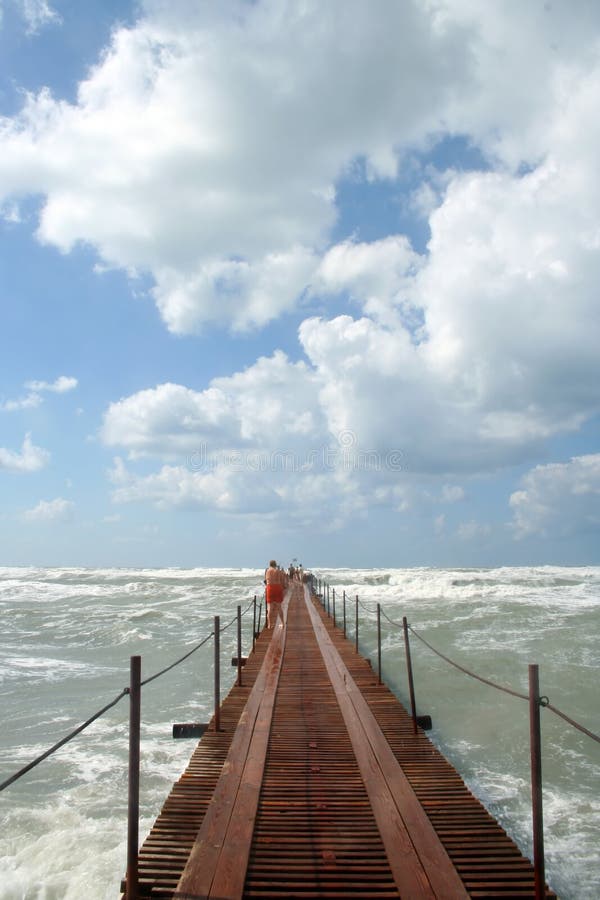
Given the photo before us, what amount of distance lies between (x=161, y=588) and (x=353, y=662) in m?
31.5

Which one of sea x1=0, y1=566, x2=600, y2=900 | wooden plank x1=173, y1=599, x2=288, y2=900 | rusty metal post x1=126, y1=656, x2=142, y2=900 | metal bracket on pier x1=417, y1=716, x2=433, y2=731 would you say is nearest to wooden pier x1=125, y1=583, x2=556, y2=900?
wooden plank x1=173, y1=599, x2=288, y2=900

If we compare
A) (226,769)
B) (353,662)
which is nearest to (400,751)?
(226,769)

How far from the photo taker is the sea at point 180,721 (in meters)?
5.20

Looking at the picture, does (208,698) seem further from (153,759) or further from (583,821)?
(583,821)

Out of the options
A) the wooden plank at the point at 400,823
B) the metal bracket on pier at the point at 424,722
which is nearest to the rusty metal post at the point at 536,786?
the wooden plank at the point at 400,823

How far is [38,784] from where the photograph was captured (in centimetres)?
676

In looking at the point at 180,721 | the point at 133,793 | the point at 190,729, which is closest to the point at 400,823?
the point at 133,793

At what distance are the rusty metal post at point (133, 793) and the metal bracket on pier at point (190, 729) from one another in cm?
399

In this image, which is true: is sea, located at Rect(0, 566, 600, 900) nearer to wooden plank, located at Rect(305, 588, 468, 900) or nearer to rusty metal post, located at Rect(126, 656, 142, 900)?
wooden plank, located at Rect(305, 588, 468, 900)

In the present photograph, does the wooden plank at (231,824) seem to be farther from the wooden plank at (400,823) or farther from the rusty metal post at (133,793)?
the wooden plank at (400,823)

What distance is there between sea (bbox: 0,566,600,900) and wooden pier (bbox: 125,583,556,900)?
107 centimetres

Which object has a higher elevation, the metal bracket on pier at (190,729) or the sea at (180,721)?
the metal bracket on pier at (190,729)

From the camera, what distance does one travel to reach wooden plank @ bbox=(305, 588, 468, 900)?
332 cm

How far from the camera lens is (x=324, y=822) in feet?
13.6
